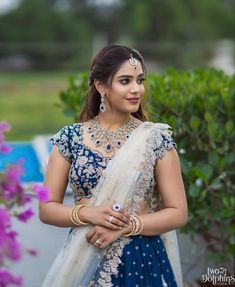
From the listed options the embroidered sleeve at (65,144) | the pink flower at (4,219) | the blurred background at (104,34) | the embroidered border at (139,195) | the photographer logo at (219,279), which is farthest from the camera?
the blurred background at (104,34)

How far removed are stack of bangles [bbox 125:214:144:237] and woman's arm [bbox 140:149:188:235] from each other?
0.05 feet

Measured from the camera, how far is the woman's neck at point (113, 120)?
2945mm

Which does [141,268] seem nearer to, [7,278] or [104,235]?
[104,235]

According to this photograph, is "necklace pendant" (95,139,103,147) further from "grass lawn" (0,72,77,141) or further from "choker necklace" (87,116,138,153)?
"grass lawn" (0,72,77,141)

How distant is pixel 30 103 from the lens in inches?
720

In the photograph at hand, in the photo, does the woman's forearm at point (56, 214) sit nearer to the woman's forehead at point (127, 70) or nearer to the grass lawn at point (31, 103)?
the woman's forehead at point (127, 70)

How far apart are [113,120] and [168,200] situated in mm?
375

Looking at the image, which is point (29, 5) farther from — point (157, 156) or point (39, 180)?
point (157, 156)

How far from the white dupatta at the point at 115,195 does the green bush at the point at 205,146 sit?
1.28 m

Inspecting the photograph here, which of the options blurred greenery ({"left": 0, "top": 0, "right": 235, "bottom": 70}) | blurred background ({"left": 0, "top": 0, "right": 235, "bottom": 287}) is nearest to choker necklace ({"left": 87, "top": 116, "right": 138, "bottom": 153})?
blurred background ({"left": 0, "top": 0, "right": 235, "bottom": 287})

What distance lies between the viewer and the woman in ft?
9.16

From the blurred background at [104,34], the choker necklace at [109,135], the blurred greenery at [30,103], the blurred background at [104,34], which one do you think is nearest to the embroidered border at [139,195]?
the choker necklace at [109,135]

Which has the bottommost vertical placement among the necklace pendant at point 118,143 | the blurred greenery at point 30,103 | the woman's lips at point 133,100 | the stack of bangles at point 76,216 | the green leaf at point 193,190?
the stack of bangles at point 76,216

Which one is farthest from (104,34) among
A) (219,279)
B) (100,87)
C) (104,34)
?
(100,87)
